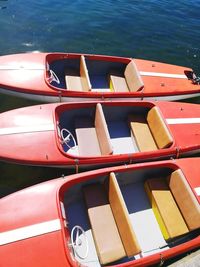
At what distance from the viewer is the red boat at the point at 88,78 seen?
36.9ft

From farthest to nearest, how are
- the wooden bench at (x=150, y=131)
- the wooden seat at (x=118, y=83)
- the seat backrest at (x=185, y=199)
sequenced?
the wooden seat at (x=118, y=83) → the wooden bench at (x=150, y=131) → the seat backrest at (x=185, y=199)

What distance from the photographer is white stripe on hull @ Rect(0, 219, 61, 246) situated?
6914 millimetres

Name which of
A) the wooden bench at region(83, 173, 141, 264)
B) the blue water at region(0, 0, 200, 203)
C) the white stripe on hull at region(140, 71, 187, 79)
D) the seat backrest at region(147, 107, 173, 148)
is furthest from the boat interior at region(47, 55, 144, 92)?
the wooden bench at region(83, 173, 141, 264)

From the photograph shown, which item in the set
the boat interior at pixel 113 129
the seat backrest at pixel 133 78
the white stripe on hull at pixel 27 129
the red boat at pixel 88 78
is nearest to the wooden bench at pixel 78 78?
the red boat at pixel 88 78

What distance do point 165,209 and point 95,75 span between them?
7.34 meters

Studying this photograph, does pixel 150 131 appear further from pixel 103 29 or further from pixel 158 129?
pixel 103 29

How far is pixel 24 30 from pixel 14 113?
30.9 ft

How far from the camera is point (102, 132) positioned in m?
9.91

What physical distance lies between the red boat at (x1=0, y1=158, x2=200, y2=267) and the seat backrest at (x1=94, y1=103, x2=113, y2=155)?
1.03m

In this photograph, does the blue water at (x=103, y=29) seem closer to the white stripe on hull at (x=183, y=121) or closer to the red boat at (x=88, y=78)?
the red boat at (x=88, y=78)

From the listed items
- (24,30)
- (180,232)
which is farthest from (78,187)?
(24,30)

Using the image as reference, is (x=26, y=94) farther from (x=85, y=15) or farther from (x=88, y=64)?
(x=85, y=15)

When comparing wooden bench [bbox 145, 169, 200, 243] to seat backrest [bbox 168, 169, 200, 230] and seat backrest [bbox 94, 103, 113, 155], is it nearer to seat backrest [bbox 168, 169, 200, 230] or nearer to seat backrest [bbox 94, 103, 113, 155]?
seat backrest [bbox 168, 169, 200, 230]

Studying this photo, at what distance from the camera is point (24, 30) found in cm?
1742
